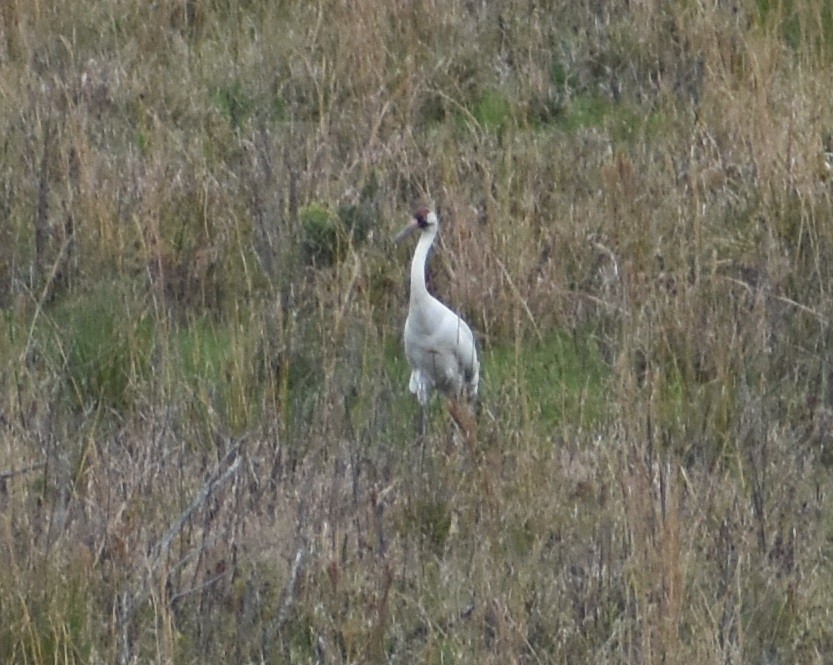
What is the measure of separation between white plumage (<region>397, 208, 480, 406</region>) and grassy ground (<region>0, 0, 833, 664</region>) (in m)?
0.14

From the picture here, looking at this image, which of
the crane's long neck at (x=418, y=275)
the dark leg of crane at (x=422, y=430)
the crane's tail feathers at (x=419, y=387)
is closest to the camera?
the dark leg of crane at (x=422, y=430)

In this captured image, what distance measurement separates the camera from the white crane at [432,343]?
518cm

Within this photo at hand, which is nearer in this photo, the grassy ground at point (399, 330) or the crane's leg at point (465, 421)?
the grassy ground at point (399, 330)

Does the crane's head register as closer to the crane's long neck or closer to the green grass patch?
the crane's long neck

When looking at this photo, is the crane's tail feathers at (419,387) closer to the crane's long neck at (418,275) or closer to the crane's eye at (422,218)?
the crane's long neck at (418,275)

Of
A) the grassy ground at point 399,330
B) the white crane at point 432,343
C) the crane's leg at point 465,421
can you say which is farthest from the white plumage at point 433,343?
the crane's leg at point 465,421

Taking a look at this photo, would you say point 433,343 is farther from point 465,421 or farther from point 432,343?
point 465,421

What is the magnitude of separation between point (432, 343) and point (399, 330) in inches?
21.5

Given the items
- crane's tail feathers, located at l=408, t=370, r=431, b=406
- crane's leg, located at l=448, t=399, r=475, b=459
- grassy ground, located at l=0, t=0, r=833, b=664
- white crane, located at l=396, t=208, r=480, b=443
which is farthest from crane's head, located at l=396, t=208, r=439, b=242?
crane's leg, located at l=448, t=399, r=475, b=459

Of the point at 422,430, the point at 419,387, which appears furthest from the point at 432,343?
the point at 422,430

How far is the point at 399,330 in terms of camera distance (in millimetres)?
5746

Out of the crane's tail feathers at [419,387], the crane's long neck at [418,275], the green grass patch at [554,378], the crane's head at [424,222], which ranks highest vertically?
the crane's head at [424,222]

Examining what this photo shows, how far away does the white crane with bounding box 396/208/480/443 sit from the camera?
17.0 ft

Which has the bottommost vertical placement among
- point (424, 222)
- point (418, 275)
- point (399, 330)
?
point (399, 330)
